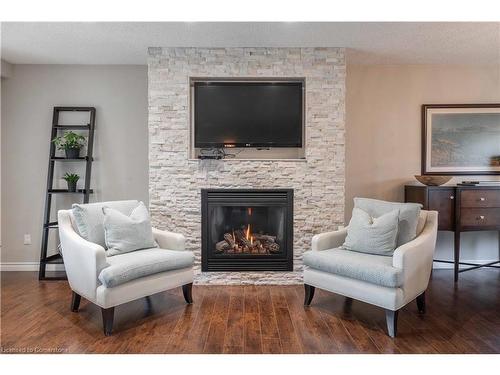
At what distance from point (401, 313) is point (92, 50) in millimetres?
3906

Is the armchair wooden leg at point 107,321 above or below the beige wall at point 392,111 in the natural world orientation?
below

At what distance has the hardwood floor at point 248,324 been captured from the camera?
2.25 metres

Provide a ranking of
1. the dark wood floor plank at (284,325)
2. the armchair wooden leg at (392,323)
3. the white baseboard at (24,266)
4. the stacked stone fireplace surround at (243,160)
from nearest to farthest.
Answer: the dark wood floor plank at (284,325) < the armchair wooden leg at (392,323) < the stacked stone fireplace surround at (243,160) < the white baseboard at (24,266)

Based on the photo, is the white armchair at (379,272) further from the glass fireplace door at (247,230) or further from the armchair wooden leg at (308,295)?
the glass fireplace door at (247,230)

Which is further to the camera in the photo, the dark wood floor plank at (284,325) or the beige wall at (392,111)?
the beige wall at (392,111)

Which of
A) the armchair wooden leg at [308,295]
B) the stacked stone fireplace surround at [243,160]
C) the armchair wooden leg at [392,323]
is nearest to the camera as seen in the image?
the armchair wooden leg at [392,323]

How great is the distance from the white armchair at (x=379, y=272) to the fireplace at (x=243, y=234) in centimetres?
67

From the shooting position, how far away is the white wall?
407 cm

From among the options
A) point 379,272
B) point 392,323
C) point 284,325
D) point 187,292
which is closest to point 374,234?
point 379,272

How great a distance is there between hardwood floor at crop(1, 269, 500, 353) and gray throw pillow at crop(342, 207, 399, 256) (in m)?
0.53

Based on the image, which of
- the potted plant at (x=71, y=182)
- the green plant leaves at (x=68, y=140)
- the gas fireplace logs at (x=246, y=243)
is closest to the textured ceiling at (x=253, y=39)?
the green plant leaves at (x=68, y=140)

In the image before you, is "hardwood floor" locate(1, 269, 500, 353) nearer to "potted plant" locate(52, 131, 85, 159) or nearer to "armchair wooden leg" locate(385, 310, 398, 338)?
"armchair wooden leg" locate(385, 310, 398, 338)

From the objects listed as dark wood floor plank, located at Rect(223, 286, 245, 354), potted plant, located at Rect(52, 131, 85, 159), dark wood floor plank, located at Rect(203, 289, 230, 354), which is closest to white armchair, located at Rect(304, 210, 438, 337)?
dark wood floor plank, located at Rect(223, 286, 245, 354)

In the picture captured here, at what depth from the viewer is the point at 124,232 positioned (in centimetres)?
284
